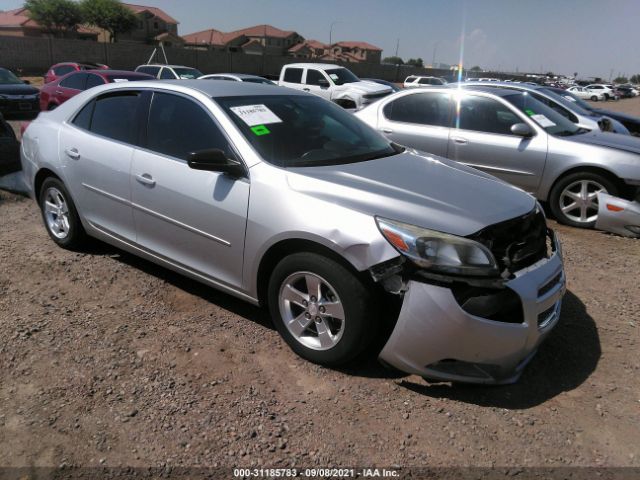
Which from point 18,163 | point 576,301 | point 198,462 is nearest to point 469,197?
point 576,301

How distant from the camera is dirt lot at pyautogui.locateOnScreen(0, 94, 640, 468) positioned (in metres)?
2.40

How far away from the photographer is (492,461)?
237cm

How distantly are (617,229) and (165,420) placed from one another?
5151 mm

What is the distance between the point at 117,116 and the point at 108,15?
2485 inches

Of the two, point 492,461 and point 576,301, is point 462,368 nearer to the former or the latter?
point 492,461

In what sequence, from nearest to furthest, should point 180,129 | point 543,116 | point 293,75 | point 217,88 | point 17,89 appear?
point 180,129 < point 217,88 < point 543,116 < point 17,89 < point 293,75

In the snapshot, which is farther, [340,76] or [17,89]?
[340,76]

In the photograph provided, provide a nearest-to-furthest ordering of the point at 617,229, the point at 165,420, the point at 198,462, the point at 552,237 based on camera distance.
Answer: the point at 198,462 → the point at 165,420 → the point at 552,237 → the point at 617,229

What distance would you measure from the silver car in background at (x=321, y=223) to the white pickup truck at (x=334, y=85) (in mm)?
12140

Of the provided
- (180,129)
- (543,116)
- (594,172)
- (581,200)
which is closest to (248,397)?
(180,129)

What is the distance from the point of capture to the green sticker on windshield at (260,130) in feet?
10.9

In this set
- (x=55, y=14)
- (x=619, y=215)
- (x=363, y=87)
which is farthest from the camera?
(x=55, y=14)

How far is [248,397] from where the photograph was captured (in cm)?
276

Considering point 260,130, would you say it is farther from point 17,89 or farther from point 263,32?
point 263,32
